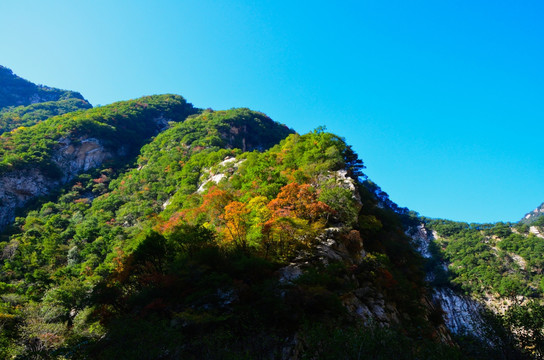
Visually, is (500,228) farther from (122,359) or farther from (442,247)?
(122,359)

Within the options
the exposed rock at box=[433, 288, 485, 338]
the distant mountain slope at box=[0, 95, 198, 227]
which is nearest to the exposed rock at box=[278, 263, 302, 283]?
the exposed rock at box=[433, 288, 485, 338]

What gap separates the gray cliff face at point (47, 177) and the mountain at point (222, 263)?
0.86 ft

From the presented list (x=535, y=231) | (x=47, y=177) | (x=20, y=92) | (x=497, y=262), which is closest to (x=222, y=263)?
(x=47, y=177)

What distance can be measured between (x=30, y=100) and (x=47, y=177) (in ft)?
322

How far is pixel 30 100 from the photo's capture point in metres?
130

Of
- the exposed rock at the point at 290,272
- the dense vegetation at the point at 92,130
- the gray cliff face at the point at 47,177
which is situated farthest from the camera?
the dense vegetation at the point at 92,130

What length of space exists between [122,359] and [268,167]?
97.4 ft

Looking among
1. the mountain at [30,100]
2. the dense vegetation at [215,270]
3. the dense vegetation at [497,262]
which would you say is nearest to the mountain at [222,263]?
the dense vegetation at [215,270]

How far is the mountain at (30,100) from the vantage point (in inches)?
4054

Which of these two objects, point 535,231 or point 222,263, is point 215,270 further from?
point 535,231

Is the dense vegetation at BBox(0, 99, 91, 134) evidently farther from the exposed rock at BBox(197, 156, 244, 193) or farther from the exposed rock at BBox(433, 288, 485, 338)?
the exposed rock at BBox(433, 288, 485, 338)

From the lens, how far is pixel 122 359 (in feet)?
31.1

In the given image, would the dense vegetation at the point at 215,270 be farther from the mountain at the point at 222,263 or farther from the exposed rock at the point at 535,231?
the exposed rock at the point at 535,231

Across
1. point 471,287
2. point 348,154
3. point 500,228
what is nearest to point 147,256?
point 348,154
